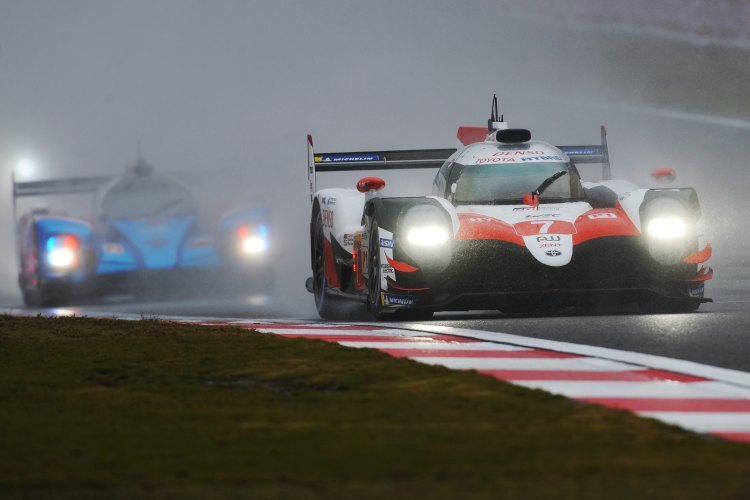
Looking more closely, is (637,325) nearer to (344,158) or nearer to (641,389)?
(641,389)

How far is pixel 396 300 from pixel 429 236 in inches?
20.3

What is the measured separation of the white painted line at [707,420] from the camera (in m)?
5.24

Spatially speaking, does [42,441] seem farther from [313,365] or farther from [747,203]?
[747,203]

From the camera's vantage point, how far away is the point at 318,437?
4.91m

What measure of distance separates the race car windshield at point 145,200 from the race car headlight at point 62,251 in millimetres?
841

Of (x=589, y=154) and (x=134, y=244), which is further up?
(x=589, y=154)

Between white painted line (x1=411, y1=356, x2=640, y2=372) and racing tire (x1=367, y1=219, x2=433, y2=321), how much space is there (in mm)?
2567

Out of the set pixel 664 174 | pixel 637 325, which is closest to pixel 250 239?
pixel 664 174

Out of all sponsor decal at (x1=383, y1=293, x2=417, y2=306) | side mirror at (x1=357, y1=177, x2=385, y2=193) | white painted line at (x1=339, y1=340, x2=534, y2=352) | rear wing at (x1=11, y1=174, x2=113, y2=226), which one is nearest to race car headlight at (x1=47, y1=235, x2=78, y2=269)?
rear wing at (x1=11, y1=174, x2=113, y2=226)

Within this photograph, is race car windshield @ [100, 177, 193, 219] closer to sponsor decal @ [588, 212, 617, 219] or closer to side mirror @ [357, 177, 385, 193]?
side mirror @ [357, 177, 385, 193]

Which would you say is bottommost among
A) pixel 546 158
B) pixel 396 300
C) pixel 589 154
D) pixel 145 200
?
pixel 396 300

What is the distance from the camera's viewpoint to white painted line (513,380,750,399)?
6.04 metres

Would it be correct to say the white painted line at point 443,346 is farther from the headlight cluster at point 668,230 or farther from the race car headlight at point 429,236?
the headlight cluster at point 668,230

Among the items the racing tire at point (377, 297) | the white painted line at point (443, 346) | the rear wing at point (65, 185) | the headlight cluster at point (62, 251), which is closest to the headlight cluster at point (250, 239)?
the headlight cluster at point (62, 251)
